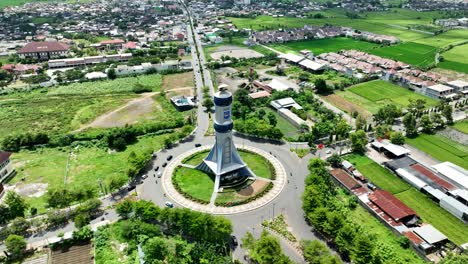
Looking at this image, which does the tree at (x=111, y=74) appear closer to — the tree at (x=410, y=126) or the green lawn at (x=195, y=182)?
the green lawn at (x=195, y=182)

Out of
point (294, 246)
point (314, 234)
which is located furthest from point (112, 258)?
point (314, 234)

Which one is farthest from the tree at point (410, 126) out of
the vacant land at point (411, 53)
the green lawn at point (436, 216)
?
the vacant land at point (411, 53)

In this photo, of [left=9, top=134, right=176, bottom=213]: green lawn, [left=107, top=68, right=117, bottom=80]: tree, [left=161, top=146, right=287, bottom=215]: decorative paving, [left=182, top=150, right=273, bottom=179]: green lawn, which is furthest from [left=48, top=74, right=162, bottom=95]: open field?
[left=161, top=146, right=287, bottom=215]: decorative paving

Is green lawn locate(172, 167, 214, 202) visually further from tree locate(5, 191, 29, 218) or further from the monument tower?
tree locate(5, 191, 29, 218)

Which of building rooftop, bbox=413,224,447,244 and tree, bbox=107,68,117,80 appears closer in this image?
building rooftop, bbox=413,224,447,244

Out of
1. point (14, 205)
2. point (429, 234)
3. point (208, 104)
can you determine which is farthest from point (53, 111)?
point (429, 234)

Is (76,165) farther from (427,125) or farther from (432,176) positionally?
(427,125)
